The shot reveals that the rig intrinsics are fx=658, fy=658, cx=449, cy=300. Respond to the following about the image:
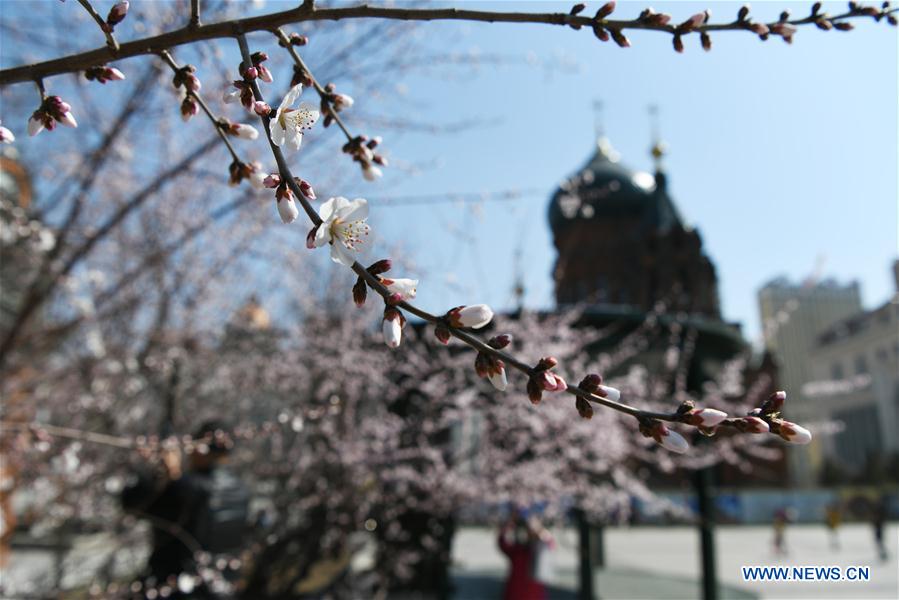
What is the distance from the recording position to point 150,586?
13.2 ft

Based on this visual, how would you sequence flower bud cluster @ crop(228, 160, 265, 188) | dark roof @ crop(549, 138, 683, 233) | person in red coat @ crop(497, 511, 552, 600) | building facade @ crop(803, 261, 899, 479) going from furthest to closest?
1. building facade @ crop(803, 261, 899, 479)
2. dark roof @ crop(549, 138, 683, 233)
3. person in red coat @ crop(497, 511, 552, 600)
4. flower bud cluster @ crop(228, 160, 265, 188)

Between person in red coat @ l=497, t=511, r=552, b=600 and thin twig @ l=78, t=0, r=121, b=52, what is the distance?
586cm

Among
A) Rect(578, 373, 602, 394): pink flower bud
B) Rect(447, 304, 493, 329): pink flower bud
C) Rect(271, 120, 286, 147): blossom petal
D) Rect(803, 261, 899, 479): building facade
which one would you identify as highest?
Rect(803, 261, 899, 479): building facade

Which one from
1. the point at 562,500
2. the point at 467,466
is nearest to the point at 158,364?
the point at 467,466

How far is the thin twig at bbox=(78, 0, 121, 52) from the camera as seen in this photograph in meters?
1.11

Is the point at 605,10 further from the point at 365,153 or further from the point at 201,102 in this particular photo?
the point at 201,102

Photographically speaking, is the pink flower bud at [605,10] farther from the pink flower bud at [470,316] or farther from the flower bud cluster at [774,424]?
the flower bud cluster at [774,424]

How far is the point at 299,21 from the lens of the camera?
1.18m

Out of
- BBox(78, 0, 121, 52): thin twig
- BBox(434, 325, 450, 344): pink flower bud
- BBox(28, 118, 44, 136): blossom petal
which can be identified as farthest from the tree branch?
BBox(28, 118, 44, 136): blossom petal

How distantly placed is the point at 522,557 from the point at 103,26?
646 cm

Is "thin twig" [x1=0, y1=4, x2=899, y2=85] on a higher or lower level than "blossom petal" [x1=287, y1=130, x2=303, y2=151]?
higher

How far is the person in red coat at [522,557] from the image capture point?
21.3 feet

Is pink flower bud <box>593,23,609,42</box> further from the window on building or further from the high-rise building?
the window on building

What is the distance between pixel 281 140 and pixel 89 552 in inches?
214
